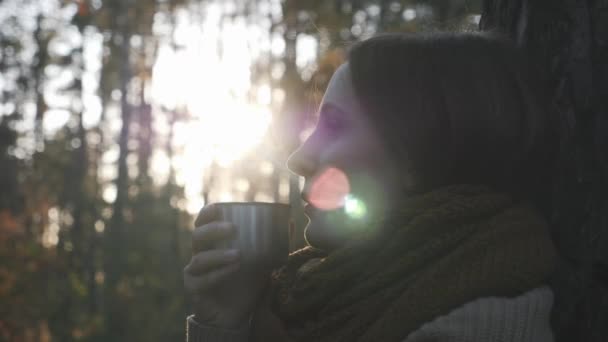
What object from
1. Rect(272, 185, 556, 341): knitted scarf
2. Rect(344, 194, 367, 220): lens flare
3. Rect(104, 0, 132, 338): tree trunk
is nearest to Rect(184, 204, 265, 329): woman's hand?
Rect(272, 185, 556, 341): knitted scarf

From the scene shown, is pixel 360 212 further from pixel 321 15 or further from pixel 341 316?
pixel 321 15

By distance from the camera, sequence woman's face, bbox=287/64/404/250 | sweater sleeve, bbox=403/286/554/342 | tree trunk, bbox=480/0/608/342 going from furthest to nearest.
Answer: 1. woman's face, bbox=287/64/404/250
2. tree trunk, bbox=480/0/608/342
3. sweater sleeve, bbox=403/286/554/342

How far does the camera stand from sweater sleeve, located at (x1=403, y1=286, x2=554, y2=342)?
142 centimetres

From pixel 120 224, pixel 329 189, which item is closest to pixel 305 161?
pixel 329 189

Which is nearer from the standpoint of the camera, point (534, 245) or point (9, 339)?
point (534, 245)

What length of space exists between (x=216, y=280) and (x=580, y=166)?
1.12m

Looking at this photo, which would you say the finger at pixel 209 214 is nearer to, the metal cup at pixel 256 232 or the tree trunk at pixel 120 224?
the metal cup at pixel 256 232

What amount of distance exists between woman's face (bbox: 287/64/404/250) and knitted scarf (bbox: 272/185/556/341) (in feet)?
0.44

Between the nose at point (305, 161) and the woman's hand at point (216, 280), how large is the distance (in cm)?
28

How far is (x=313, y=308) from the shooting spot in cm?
167

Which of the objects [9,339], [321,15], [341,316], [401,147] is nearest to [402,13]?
[321,15]

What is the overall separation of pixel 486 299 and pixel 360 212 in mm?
465

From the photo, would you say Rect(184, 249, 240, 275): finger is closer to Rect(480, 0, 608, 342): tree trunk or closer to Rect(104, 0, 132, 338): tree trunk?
Rect(480, 0, 608, 342): tree trunk

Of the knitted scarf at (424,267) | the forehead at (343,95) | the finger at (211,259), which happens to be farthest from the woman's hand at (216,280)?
the forehead at (343,95)
